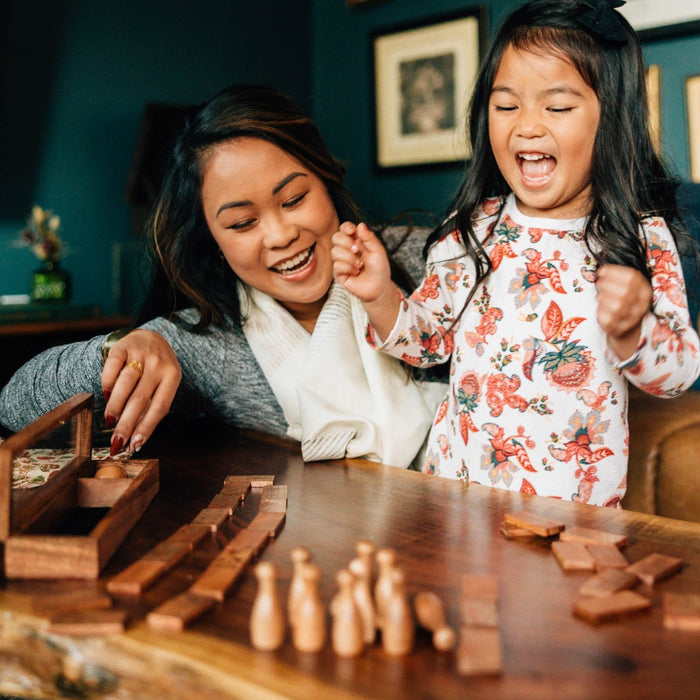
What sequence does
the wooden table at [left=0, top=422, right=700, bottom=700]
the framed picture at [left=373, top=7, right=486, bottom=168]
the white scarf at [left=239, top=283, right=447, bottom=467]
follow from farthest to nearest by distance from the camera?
1. the framed picture at [left=373, top=7, right=486, bottom=168]
2. the white scarf at [left=239, top=283, right=447, bottom=467]
3. the wooden table at [left=0, top=422, right=700, bottom=700]

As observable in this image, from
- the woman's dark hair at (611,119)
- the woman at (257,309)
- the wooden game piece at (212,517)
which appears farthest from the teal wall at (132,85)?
the wooden game piece at (212,517)

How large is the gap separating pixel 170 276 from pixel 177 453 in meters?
0.52

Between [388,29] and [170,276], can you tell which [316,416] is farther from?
[388,29]

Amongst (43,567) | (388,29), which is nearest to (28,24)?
(388,29)

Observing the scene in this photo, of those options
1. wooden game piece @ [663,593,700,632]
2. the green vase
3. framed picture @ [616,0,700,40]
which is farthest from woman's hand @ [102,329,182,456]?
framed picture @ [616,0,700,40]

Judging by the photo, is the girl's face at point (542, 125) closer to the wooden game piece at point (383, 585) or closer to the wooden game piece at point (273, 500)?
the wooden game piece at point (273, 500)

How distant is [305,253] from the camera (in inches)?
63.9

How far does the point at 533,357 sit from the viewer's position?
1403 mm

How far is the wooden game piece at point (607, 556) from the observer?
0.82 meters

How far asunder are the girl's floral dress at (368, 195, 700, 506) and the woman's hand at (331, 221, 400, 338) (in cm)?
8

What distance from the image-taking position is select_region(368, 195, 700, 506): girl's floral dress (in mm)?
1376

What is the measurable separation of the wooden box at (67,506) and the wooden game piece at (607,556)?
1.66 ft

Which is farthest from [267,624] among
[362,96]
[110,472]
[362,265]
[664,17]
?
[362,96]

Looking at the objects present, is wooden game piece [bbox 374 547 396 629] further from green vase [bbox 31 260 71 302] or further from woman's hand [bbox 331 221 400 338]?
green vase [bbox 31 260 71 302]
